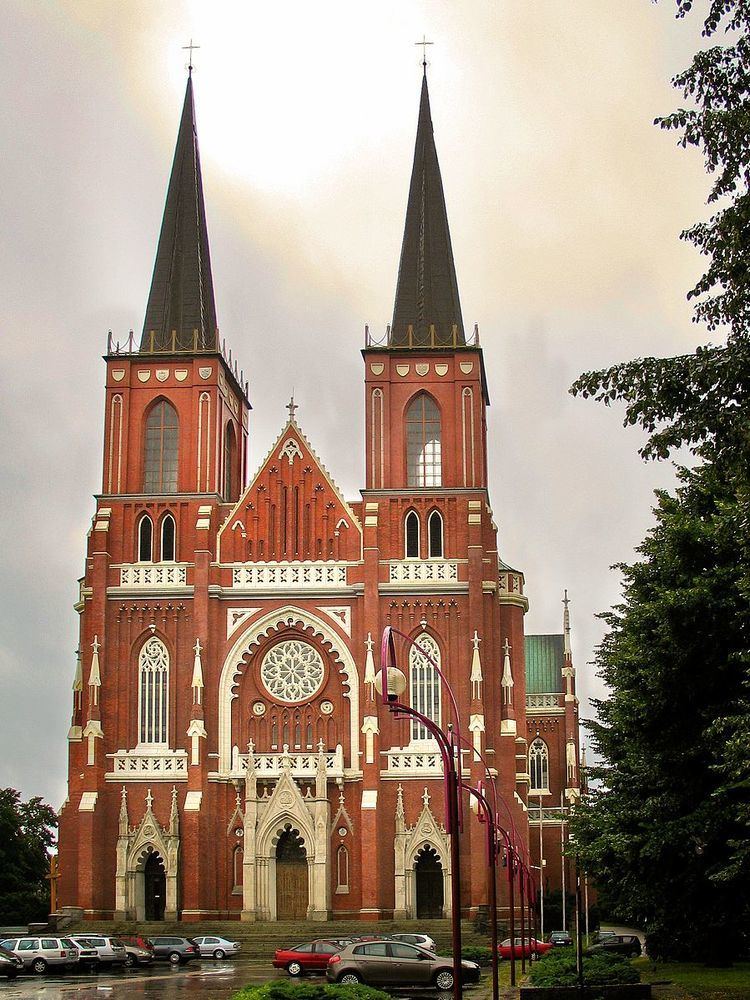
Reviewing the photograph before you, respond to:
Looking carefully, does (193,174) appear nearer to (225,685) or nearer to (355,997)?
(225,685)

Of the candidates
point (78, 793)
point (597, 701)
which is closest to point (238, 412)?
point (78, 793)

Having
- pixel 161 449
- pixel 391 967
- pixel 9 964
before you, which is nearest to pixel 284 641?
pixel 161 449

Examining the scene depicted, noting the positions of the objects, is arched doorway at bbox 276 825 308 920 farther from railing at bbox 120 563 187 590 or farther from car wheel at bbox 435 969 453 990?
→ car wheel at bbox 435 969 453 990

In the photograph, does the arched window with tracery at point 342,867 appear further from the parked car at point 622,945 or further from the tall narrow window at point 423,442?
the tall narrow window at point 423,442

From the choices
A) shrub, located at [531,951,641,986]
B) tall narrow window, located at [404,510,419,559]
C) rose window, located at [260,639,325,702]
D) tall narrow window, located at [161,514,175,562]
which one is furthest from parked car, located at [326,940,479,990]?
tall narrow window, located at [161,514,175,562]

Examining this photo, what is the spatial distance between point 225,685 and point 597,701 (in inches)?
1009

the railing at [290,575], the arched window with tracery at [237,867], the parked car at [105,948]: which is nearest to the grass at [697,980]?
the parked car at [105,948]

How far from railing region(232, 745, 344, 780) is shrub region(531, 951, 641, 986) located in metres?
25.4

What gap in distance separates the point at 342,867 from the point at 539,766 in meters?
34.3

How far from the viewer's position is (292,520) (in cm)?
7025

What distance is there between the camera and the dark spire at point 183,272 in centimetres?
7369

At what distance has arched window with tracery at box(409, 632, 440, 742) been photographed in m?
67.6

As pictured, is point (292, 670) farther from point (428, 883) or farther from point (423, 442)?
point (423, 442)

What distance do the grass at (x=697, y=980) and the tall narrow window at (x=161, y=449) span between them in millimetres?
34510
